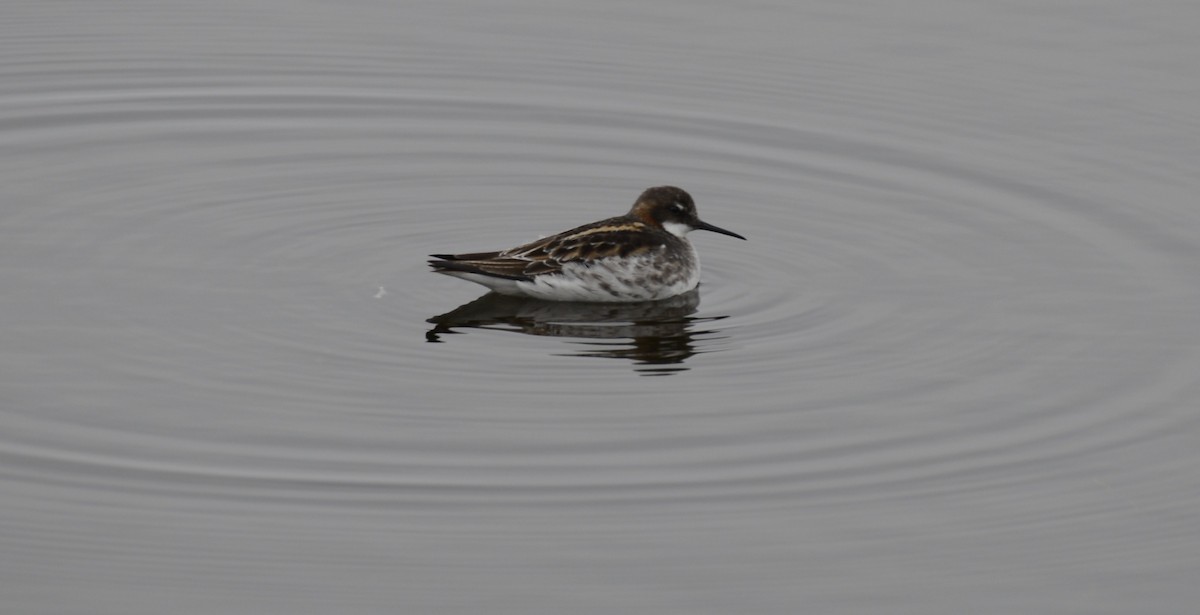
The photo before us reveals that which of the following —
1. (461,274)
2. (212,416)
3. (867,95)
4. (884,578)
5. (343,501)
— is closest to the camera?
(884,578)

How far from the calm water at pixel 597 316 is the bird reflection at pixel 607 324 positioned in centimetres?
7

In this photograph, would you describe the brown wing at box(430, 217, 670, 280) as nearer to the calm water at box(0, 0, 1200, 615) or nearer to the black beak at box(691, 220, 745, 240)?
the calm water at box(0, 0, 1200, 615)

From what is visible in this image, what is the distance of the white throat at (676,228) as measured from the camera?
692 inches

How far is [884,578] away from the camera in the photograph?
1116cm

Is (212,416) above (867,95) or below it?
below

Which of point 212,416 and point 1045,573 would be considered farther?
point 212,416

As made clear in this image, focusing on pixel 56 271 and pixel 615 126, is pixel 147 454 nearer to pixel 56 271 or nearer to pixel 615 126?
pixel 56 271

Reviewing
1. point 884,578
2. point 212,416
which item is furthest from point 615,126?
point 884,578

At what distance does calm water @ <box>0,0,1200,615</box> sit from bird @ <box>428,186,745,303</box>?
207 mm

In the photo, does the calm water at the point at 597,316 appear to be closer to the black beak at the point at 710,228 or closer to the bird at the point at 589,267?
the bird at the point at 589,267

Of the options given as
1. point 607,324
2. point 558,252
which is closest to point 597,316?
point 607,324

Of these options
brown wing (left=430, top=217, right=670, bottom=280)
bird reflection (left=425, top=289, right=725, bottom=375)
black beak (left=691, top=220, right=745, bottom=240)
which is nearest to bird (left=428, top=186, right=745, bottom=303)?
brown wing (left=430, top=217, right=670, bottom=280)

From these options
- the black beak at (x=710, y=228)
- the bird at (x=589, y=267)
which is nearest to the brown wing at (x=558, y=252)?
the bird at (x=589, y=267)

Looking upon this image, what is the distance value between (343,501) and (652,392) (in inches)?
116
